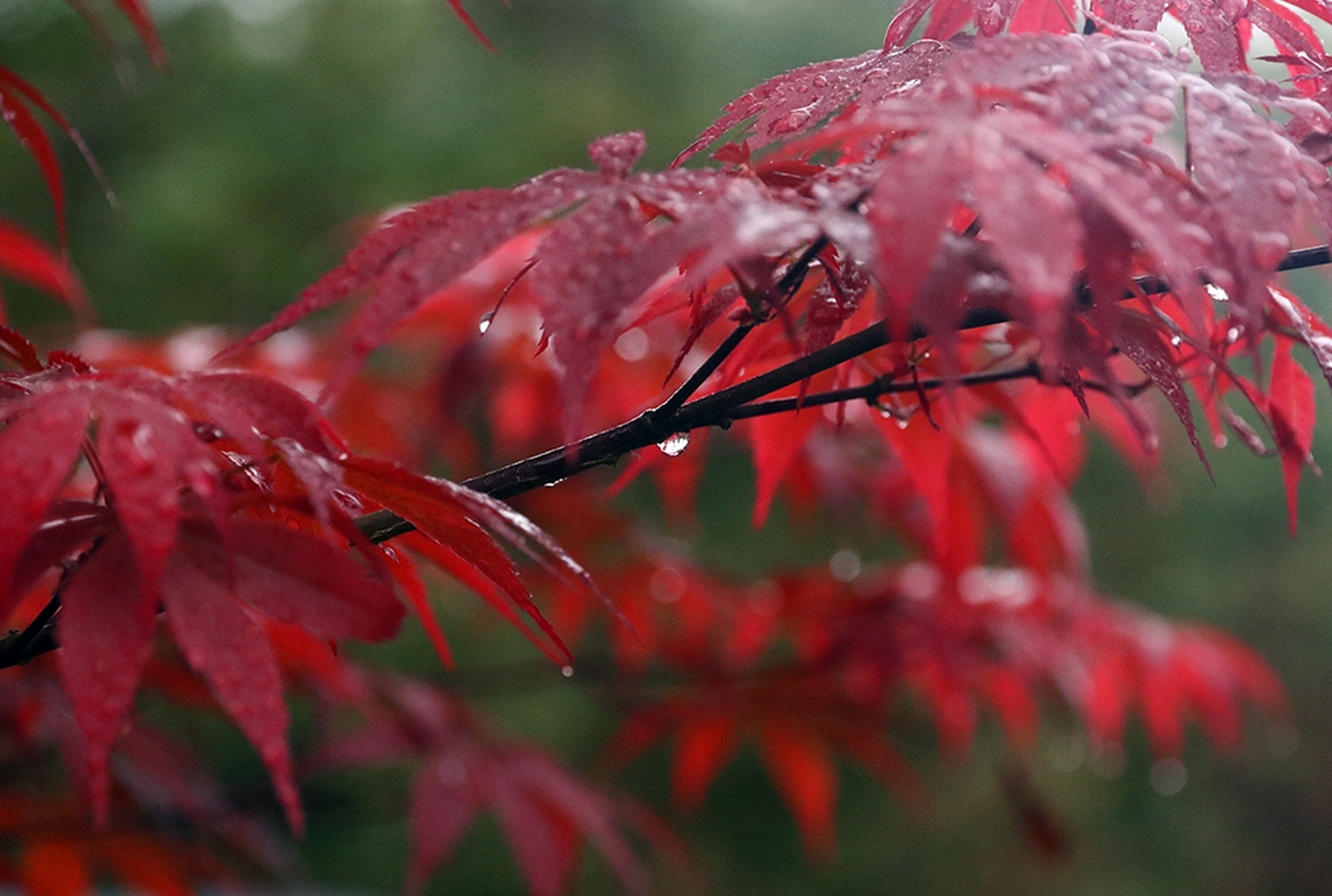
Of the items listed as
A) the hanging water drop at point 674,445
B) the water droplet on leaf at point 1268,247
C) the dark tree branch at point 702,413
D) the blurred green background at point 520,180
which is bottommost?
the blurred green background at point 520,180

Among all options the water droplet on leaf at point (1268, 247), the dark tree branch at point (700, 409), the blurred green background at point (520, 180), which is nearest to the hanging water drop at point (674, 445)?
the dark tree branch at point (700, 409)

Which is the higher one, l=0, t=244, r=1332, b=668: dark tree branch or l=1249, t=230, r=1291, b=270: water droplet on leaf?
l=1249, t=230, r=1291, b=270: water droplet on leaf

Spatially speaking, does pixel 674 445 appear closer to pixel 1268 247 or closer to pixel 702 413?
pixel 702 413

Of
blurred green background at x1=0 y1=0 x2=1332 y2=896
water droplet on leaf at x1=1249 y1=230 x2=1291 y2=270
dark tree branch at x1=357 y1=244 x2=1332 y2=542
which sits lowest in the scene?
blurred green background at x1=0 y1=0 x2=1332 y2=896

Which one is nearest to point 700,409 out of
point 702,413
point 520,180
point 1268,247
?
point 702,413

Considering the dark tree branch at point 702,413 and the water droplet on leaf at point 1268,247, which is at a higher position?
the water droplet on leaf at point 1268,247

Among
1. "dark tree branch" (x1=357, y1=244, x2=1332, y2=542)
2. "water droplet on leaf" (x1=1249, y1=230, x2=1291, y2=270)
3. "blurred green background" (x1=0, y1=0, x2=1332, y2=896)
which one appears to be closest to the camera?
"water droplet on leaf" (x1=1249, y1=230, x2=1291, y2=270)

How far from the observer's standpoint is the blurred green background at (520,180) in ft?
8.38

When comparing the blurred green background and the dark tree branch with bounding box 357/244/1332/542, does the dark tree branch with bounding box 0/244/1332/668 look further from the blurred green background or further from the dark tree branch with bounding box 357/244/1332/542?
the blurred green background

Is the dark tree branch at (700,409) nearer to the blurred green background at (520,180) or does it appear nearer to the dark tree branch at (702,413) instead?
the dark tree branch at (702,413)

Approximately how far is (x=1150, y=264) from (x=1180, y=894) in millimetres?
2761

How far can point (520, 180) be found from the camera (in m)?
2.40

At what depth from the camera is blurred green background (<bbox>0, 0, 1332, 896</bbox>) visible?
101 inches

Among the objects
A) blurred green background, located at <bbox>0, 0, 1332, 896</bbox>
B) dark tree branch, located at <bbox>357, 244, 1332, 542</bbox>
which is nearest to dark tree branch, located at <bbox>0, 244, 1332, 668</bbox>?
dark tree branch, located at <bbox>357, 244, 1332, 542</bbox>
